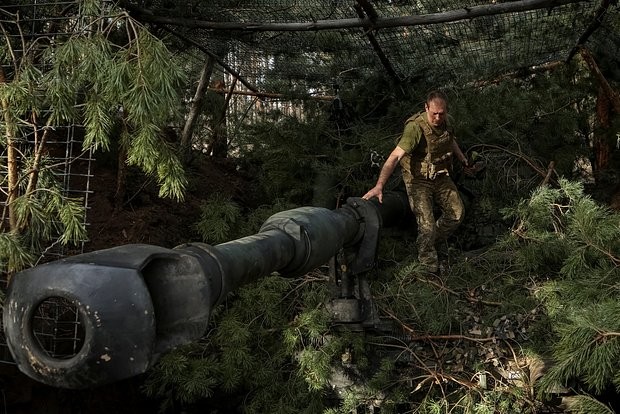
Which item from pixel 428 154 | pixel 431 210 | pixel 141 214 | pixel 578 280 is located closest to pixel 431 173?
pixel 428 154

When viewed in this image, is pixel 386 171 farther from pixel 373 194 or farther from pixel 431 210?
pixel 431 210

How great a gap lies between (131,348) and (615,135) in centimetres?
601

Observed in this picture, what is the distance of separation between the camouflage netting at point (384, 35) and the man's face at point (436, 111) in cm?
56

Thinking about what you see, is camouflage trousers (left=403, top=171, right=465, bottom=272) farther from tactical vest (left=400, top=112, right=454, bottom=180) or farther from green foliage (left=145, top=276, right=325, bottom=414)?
green foliage (left=145, top=276, right=325, bottom=414)

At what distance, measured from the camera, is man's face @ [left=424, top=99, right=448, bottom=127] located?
4551mm

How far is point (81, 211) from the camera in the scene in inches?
122

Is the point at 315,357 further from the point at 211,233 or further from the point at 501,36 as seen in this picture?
the point at 501,36

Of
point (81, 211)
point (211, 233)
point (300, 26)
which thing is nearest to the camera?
point (81, 211)

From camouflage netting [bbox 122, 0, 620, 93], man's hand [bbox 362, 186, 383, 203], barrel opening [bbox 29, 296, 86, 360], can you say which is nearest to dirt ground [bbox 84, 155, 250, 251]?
barrel opening [bbox 29, 296, 86, 360]

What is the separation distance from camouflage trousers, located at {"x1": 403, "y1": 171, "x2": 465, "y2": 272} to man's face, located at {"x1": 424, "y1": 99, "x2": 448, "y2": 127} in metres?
0.53

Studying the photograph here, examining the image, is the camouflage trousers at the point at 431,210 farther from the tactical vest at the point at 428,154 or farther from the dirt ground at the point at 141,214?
the dirt ground at the point at 141,214

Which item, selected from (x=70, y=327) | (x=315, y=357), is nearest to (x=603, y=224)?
(x=315, y=357)

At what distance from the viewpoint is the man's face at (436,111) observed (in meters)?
4.55

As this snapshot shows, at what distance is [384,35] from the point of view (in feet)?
18.0
